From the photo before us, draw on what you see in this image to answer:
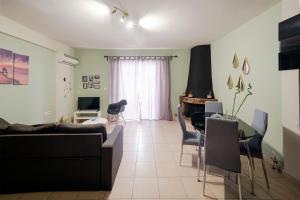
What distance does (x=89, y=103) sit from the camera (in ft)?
21.9

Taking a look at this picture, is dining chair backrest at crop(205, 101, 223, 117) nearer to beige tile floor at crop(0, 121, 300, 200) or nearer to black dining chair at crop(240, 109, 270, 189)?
beige tile floor at crop(0, 121, 300, 200)

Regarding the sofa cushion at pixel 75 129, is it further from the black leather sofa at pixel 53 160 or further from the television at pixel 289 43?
the television at pixel 289 43

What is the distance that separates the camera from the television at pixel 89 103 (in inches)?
262

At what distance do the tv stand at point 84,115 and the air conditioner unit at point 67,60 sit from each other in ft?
5.24

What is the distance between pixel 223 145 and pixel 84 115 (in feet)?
17.5

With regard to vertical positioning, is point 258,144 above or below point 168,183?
above

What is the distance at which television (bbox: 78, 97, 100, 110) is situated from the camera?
21.9ft

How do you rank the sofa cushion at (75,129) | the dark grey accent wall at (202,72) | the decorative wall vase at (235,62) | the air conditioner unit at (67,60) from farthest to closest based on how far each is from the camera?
the dark grey accent wall at (202,72) < the air conditioner unit at (67,60) < the decorative wall vase at (235,62) < the sofa cushion at (75,129)

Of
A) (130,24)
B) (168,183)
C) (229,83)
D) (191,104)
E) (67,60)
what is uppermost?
(130,24)

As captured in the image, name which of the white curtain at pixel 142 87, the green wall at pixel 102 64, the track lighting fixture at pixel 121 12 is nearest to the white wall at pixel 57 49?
the green wall at pixel 102 64

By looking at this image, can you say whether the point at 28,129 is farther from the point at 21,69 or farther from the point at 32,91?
the point at 32,91

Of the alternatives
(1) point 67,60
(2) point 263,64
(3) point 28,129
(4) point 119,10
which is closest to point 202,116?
(2) point 263,64

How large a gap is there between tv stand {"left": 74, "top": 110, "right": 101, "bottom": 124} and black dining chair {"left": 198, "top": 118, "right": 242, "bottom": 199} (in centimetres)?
477

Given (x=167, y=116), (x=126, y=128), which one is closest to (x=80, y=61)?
(x=126, y=128)
